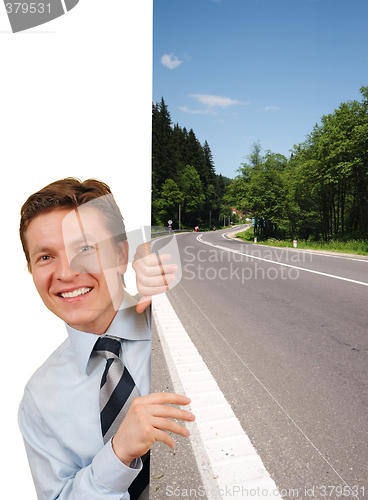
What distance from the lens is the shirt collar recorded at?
1.77ft

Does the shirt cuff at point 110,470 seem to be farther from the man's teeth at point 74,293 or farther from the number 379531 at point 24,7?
the number 379531 at point 24,7

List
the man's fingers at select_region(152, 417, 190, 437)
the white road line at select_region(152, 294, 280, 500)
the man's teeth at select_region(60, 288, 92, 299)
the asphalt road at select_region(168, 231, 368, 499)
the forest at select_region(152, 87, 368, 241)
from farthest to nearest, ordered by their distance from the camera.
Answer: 1. the forest at select_region(152, 87, 368, 241)
2. the asphalt road at select_region(168, 231, 368, 499)
3. the white road line at select_region(152, 294, 280, 500)
4. the man's teeth at select_region(60, 288, 92, 299)
5. the man's fingers at select_region(152, 417, 190, 437)

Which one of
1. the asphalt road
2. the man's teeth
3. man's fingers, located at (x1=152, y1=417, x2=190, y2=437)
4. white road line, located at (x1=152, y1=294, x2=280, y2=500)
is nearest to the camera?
man's fingers, located at (x1=152, y1=417, x2=190, y2=437)

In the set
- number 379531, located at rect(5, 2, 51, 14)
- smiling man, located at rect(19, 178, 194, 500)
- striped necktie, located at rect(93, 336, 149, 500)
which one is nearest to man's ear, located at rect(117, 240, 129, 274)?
smiling man, located at rect(19, 178, 194, 500)

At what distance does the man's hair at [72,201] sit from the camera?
56 cm

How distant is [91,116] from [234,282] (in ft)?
17.4

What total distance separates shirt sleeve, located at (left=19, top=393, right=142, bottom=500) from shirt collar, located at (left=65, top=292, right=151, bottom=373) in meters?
0.12

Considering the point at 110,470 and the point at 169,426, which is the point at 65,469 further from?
the point at 169,426

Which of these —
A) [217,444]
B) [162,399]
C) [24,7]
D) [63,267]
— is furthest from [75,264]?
[217,444]

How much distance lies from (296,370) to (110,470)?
2.02 m

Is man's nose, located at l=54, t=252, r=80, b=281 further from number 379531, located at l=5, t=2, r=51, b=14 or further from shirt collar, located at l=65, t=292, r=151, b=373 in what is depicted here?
number 379531, located at l=5, t=2, r=51, b=14

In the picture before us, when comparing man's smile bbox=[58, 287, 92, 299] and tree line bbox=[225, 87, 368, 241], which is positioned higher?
tree line bbox=[225, 87, 368, 241]

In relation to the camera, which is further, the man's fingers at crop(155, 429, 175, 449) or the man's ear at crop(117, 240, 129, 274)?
the man's ear at crop(117, 240, 129, 274)

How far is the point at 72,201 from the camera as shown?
1.85 feet
